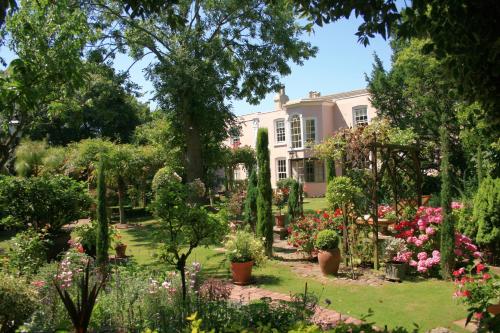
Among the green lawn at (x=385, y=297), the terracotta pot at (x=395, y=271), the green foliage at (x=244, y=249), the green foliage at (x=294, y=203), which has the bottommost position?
the green lawn at (x=385, y=297)

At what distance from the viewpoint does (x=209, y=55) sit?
17.6 meters

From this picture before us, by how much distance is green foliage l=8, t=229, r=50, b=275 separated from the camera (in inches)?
277

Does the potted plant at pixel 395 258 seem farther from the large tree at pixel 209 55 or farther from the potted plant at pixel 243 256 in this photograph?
the large tree at pixel 209 55

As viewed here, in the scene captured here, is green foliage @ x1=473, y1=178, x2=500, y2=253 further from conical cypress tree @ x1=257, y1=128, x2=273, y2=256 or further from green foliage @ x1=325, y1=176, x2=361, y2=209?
conical cypress tree @ x1=257, y1=128, x2=273, y2=256

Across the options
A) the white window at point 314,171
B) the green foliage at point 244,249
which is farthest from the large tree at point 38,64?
the white window at point 314,171

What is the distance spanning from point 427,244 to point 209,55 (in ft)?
39.9

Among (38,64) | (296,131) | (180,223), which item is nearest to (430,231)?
(180,223)

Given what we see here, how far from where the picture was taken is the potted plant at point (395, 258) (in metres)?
8.20

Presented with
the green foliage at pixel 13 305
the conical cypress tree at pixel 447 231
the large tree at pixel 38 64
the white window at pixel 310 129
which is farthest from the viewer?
the white window at pixel 310 129

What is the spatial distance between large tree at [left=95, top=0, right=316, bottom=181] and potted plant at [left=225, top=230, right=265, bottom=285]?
9166 millimetres

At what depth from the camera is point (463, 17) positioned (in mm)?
2922

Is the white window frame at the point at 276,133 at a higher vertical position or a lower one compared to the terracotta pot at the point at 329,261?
higher

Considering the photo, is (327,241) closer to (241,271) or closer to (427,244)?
(241,271)

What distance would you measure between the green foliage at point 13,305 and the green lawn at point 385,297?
1.97 m
